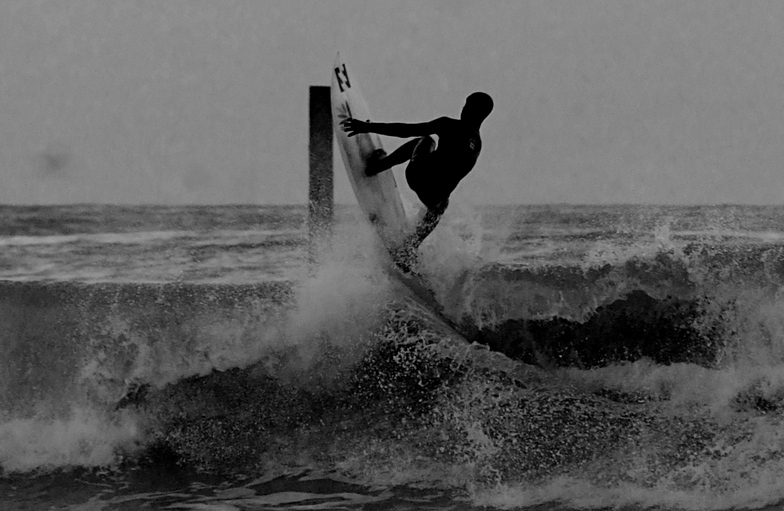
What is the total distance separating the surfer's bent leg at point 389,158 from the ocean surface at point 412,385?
413 millimetres

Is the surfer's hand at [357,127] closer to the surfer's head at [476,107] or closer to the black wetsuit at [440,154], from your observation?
the black wetsuit at [440,154]

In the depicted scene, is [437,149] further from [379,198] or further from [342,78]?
[342,78]

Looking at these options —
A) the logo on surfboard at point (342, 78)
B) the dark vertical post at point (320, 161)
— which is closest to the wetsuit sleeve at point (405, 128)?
the dark vertical post at point (320, 161)

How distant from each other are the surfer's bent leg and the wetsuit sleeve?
0.90 feet

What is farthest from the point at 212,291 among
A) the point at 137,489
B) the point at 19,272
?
the point at 19,272

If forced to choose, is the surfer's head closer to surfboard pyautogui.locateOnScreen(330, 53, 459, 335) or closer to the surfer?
the surfer

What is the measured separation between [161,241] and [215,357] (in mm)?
12089

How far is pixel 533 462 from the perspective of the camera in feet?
19.1

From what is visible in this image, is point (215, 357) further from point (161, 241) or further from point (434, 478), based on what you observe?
point (161, 241)

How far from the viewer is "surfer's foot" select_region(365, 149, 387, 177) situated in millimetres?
7156

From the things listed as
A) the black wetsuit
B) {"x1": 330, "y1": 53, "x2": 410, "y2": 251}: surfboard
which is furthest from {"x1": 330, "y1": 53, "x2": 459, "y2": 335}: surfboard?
the black wetsuit

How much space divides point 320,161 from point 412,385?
6.59 ft

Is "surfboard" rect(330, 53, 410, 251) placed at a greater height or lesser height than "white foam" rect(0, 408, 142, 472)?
greater

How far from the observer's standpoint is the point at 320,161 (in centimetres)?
728
